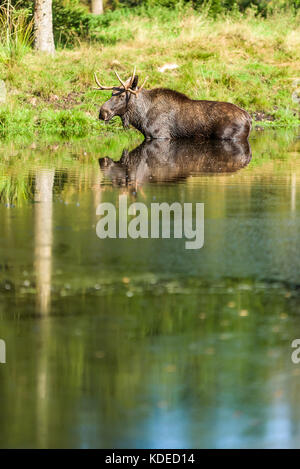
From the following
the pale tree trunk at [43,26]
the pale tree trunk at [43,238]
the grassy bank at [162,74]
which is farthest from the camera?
the pale tree trunk at [43,26]

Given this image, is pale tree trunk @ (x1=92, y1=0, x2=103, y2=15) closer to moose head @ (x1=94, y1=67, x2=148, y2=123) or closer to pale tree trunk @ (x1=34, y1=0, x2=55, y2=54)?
pale tree trunk @ (x1=34, y1=0, x2=55, y2=54)

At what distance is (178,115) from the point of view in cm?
2144

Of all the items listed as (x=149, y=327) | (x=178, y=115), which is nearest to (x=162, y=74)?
(x=178, y=115)

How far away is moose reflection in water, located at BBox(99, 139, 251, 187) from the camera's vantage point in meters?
15.5

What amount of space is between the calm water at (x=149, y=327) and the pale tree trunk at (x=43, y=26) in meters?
17.3

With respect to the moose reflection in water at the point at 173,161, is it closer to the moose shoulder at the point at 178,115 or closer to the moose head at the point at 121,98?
the moose shoulder at the point at 178,115

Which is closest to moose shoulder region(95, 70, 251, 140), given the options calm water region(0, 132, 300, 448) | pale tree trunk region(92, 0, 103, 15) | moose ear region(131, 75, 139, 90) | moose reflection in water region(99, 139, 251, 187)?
moose ear region(131, 75, 139, 90)

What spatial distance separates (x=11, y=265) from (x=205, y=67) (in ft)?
67.9

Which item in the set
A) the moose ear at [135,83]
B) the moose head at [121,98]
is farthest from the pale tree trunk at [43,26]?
the moose ear at [135,83]

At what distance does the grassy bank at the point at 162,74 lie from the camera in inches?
958

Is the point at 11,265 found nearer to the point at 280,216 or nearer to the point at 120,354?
the point at 120,354

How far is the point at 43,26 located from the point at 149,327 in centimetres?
2394

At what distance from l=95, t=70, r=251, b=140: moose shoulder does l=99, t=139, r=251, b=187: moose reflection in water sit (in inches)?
10.4

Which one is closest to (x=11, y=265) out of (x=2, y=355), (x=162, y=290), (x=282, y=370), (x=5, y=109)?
(x=162, y=290)
